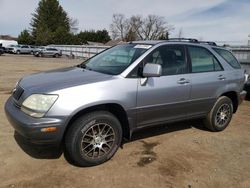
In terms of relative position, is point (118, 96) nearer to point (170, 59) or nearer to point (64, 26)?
point (170, 59)

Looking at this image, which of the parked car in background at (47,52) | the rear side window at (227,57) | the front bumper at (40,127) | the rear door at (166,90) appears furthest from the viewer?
the parked car in background at (47,52)

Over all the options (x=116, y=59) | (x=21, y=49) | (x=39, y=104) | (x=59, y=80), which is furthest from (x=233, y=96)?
(x=21, y=49)

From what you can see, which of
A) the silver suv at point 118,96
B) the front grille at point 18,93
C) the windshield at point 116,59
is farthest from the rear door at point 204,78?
the front grille at point 18,93

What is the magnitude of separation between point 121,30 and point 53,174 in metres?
78.2

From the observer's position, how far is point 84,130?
3.84 meters

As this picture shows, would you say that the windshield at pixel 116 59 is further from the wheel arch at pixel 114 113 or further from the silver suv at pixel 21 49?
the silver suv at pixel 21 49

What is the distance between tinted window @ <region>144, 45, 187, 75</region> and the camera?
462cm

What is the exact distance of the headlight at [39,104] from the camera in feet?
11.7

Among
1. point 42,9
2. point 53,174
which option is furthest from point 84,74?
point 42,9

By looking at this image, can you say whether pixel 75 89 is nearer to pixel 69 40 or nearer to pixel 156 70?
pixel 156 70

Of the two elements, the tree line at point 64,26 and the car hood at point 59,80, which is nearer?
the car hood at point 59,80

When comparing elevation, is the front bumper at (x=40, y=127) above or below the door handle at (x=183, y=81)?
below

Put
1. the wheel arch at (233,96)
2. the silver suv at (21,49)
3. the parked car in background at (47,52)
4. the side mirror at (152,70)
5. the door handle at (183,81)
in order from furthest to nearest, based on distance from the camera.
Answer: the silver suv at (21,49) → the parked car in background at (47,52) → the wheel arch at (233,96) → the door handle at (183,81) → the side mirror at (152,70)

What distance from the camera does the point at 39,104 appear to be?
362cm
